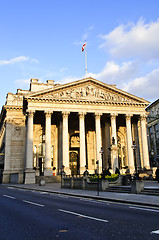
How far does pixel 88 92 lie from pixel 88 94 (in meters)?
0.44

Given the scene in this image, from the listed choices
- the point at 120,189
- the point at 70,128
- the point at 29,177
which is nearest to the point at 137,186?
the point at 120,189

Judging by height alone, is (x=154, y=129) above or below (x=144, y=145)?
above

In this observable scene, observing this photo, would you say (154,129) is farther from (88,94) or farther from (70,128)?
(88,94)

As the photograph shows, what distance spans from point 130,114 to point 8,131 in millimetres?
27252

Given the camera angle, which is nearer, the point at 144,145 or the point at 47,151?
the point at 47,151

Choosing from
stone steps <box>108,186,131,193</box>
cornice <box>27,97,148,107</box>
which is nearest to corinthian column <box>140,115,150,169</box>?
cornice <box>27,97,148,107</box>

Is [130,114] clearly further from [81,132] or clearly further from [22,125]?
[22,125]

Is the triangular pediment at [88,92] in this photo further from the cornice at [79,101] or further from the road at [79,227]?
the road at [79,227]

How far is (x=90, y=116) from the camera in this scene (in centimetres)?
5500

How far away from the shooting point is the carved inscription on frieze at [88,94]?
161 ft

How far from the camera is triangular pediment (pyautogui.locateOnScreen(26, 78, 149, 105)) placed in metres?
48.5

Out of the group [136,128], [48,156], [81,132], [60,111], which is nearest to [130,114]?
[136,128]

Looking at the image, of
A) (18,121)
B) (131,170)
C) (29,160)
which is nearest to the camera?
Answer: (29,160)

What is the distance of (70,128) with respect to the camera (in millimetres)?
56312
